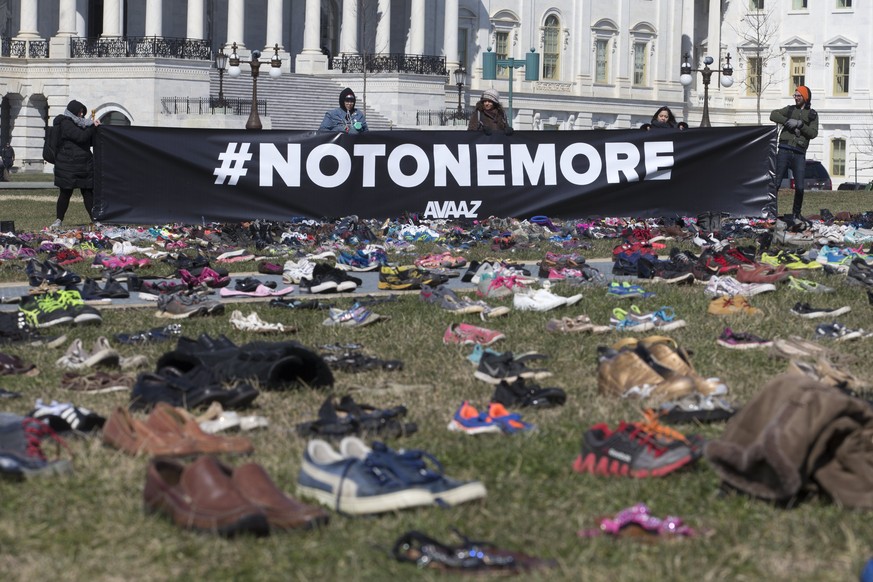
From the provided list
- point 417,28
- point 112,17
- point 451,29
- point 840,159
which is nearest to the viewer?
point 112,17

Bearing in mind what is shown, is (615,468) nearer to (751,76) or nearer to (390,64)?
(390,64)

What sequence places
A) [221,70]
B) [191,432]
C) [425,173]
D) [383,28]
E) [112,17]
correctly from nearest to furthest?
[191,432]
[425,173]
[221,70]
[112,17]
[383,28]

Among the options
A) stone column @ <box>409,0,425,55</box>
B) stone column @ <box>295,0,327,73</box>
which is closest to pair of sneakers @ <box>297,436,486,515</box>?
stone column @ <box>295,0,327,73</box>

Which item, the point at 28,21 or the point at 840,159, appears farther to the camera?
the point at 840,159

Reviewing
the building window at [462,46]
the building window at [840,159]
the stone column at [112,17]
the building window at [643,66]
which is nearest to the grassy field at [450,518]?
the stone column at [112,17]

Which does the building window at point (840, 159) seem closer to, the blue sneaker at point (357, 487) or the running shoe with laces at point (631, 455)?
the running shoe with laces at point (631, 455)

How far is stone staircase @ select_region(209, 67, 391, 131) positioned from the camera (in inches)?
2360

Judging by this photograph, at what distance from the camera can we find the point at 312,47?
2667 inches

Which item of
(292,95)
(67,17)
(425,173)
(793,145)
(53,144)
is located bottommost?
(425,173)

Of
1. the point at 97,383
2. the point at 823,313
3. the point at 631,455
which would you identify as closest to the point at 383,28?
the point at 823,313

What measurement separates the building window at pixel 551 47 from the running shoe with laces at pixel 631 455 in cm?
7382

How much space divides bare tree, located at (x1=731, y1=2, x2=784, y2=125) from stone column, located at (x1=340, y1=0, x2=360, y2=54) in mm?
27316

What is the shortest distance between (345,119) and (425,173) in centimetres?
167

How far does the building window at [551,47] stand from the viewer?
7981cm
